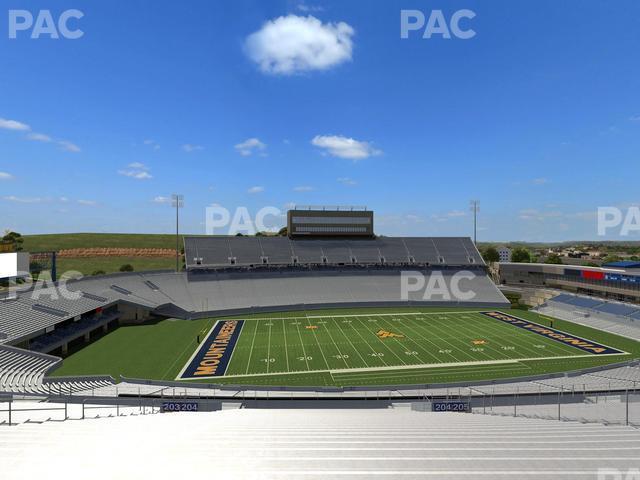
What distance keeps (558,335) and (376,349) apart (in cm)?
1803

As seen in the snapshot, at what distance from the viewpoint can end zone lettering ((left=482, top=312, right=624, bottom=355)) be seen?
1151 inches

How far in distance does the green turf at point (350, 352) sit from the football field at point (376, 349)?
2.8 inches

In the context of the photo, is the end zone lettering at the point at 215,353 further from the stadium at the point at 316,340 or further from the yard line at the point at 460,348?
the yard line at the point at 460,348

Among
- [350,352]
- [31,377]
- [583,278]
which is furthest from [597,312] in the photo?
[31,377]

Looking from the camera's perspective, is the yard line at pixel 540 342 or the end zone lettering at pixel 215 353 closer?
the end zone lettering at pixel 215 353

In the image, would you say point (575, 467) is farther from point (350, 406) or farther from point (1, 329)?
point (1, 329)

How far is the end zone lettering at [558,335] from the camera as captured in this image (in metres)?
29.2

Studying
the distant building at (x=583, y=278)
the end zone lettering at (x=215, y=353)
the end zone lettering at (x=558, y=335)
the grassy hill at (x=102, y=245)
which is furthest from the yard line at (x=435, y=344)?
the grassy hill at (x=102, y=245)

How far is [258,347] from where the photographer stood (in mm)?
29797

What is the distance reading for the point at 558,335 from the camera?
3353cm

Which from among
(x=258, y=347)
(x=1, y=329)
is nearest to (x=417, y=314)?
(x=258, y=347)

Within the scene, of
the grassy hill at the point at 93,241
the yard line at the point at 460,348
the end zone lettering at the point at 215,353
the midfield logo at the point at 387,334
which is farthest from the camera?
the grassy hill at the point at 93,241
